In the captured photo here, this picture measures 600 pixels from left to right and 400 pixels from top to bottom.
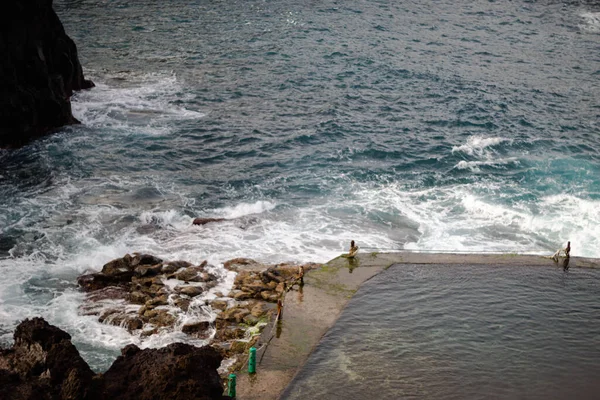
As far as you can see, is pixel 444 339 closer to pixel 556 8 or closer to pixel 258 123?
pixel 258 123

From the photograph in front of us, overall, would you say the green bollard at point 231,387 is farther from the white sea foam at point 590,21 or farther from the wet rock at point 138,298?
the white sea foam at point 590,21

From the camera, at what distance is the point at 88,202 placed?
2362 centimetres

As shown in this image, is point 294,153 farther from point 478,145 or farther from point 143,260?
point 143,260

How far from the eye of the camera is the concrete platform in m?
13.5

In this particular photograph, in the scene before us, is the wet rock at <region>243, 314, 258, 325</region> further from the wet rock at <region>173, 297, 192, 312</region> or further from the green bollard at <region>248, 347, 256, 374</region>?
the green bollard at <region>248, 347, 256, 374</region>

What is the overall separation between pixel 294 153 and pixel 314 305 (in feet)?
45.5

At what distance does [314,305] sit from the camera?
16.6 m

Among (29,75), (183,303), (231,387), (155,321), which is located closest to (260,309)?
(183,303)

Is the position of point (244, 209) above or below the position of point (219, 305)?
above

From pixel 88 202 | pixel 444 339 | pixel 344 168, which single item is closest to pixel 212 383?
pixel 444 339

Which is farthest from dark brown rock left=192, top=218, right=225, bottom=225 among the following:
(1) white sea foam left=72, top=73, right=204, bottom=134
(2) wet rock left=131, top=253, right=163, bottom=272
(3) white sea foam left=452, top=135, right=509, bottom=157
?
(3) white sea foam left=452, top=135, right=509, bottom=157

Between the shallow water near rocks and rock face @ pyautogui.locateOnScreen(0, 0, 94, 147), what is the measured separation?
18098mm

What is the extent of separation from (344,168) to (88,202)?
1067cm

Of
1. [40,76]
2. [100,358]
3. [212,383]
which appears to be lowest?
[100,358]
